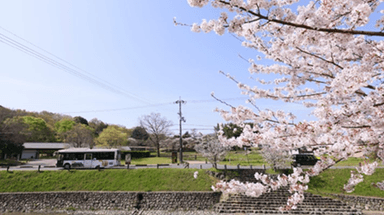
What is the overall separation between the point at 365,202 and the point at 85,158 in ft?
75.0

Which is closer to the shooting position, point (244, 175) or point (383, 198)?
point (383, 198)

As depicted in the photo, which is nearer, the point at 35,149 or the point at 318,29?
the point at 318,29

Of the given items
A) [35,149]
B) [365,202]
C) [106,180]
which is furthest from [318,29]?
[35,149]

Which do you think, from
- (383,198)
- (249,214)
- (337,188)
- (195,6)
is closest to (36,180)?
(249,214)

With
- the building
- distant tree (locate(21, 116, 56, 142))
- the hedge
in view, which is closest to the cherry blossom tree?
the hedge

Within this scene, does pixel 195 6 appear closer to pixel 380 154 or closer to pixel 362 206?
pixel 380 154

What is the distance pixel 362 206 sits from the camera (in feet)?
42.8

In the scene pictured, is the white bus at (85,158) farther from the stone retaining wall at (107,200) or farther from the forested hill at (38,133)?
the forested hill at (38,133)

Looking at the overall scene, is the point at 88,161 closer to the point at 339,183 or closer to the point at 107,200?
the point at 107,200

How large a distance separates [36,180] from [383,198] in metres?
25.0

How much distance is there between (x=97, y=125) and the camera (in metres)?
64.0

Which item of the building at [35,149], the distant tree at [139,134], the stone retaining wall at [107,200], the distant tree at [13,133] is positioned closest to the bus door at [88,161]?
the stone retaining wall at [107,200]

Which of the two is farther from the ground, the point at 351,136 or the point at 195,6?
the point at 195,6

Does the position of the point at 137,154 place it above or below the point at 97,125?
below
